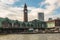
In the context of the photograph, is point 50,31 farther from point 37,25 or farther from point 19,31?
point 19,31

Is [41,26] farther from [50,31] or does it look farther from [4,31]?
[4,31]

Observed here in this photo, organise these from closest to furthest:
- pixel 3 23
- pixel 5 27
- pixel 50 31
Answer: pixel 3 23 → pixel 5 27 → pixel 50 31

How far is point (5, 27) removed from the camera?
2138 centimetres

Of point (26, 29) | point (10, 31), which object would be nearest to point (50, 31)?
point (26, 29)

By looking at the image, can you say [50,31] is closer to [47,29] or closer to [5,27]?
[47,29]

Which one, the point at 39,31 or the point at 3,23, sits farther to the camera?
the point at 39,31

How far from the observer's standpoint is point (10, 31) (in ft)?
76.8

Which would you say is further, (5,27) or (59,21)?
(59,21)

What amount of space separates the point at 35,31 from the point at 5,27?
354 centimetres

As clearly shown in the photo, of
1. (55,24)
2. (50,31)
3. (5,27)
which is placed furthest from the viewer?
(55,24)

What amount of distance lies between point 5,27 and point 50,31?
4922 millimetres

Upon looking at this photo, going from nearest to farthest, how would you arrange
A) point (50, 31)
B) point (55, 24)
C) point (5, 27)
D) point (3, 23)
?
point (3, 23)
point (5, 27)
point (50, 31)
point (55, 24)

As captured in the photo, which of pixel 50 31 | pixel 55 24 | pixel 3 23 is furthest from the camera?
pixel 55 24

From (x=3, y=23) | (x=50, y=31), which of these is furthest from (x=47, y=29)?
(x=3, y=23)
